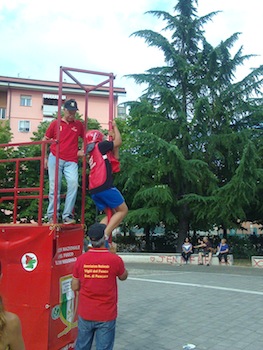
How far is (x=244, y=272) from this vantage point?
52.3ft

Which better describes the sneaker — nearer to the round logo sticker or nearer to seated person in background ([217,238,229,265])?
the round logo sticker

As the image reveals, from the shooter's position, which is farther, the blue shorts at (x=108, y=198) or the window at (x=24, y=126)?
the window at (x=24, y=126)

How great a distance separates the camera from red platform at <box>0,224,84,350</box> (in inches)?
172

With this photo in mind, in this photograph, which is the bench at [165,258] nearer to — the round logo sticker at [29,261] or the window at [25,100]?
the round logo sticker at [29,261]

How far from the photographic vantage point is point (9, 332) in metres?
2.30

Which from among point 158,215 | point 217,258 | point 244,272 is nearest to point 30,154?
point 158,215

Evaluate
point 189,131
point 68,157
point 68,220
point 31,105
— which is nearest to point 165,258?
point 189,131

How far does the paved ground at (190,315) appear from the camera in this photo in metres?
5.94

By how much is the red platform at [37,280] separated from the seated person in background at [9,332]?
6.70 feet

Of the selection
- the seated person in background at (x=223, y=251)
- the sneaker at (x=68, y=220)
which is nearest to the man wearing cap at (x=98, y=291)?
the sneaker at (x=68, y=220)

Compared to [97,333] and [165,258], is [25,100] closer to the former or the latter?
[165,258]

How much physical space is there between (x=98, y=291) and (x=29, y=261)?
1121 millimetres

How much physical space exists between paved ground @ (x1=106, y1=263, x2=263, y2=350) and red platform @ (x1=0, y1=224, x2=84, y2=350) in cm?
162

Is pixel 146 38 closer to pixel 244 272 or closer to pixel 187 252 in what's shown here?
pixel 187 252
